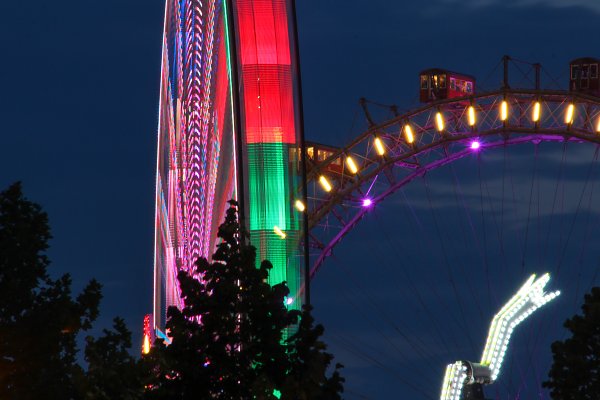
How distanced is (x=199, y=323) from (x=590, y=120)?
92.7ft

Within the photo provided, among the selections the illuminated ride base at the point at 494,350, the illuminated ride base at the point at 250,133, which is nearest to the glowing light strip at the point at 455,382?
the illuminated ride base at the point at 494,350

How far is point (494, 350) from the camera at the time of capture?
155 feet

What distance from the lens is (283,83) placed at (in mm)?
30531

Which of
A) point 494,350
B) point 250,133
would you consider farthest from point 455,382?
point 250,133

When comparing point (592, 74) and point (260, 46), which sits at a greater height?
point (592, 74)

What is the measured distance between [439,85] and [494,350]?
10798mm

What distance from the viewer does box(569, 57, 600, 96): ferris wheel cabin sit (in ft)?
180

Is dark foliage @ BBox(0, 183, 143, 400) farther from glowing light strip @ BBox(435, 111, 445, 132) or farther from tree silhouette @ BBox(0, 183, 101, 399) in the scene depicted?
glowing light strip @ BBox(435, 111, 445, 132)

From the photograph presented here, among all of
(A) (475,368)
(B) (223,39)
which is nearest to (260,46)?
(B) (223,39)

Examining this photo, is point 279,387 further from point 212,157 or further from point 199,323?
point 212,157

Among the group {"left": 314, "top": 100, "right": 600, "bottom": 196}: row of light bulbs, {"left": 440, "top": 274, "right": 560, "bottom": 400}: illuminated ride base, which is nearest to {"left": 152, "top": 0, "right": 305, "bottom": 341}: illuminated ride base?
{"left": 440, "top": 274, "right": 560, "bottom": 400}: illuminated ride base

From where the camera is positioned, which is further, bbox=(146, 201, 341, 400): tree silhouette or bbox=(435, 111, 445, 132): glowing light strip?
bbox=(435, 111, 445, 132): glowing light strip

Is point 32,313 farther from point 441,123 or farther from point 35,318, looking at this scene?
point 441,123

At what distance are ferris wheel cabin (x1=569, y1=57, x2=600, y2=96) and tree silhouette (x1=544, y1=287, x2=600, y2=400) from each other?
844 cm
